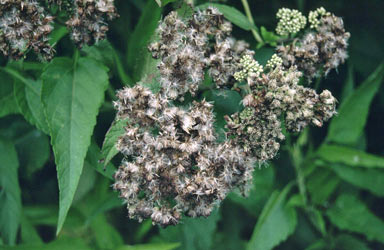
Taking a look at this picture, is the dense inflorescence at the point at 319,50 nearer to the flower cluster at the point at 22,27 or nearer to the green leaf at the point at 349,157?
the green leaf at the point at 349,157

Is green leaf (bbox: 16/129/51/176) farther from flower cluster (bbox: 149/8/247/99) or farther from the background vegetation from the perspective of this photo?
flower cluster (bbox: 149/8/247/99)

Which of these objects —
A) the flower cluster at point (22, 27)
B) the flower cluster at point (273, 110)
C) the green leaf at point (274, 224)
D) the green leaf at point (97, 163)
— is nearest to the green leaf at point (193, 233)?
the green leaf at point (274, 224)

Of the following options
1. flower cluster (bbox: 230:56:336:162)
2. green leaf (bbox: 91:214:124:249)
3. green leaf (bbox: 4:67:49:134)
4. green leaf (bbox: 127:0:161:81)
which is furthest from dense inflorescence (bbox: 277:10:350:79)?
green leaf (bbox: 91:214:124:249)

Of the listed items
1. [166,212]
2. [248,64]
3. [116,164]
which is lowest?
[116,164]

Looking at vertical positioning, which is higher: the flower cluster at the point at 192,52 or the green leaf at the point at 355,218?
the flower cluster at the point at 192,52

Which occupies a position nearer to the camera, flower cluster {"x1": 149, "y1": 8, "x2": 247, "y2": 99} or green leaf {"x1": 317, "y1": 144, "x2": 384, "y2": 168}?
flower cluster {"x1": 149, "y1": 8, "x2": 247, "y2": 99}

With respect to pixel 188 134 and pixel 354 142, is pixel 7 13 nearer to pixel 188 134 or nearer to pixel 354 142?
pixel 188 134

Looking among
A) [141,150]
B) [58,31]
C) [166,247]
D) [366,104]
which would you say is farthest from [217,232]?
[58,31]
